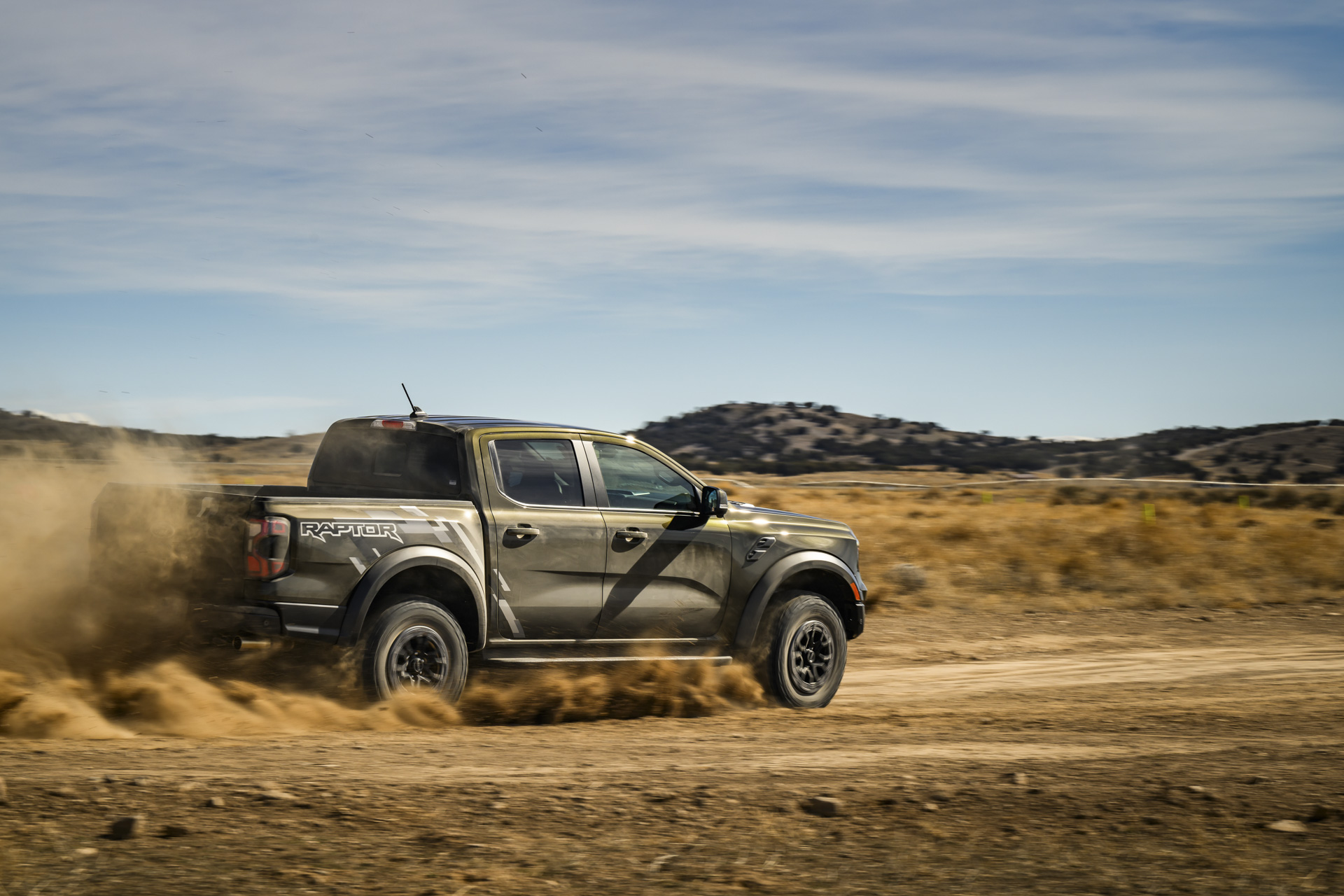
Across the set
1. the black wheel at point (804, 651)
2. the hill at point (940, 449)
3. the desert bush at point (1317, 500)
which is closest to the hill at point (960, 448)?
the hill at point (940, 449)

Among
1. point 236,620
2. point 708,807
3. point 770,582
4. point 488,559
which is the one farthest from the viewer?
point 770,582

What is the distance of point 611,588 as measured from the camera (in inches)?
301

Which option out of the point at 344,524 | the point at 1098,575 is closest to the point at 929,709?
the point at 344,524

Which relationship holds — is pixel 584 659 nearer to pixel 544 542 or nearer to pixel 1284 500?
pixel 544 542

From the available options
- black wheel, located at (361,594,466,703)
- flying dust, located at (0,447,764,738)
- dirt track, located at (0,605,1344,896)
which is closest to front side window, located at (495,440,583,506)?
black wheel, located at (361,594,466,703)

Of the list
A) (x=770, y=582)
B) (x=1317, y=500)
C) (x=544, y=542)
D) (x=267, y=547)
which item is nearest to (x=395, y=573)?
(x=267, y=547)

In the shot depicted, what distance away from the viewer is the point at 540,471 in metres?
7.53

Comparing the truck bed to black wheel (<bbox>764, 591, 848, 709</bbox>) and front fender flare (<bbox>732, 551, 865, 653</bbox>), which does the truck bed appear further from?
black wheel (<bbox>764, 591, 848, 709</bbox>)

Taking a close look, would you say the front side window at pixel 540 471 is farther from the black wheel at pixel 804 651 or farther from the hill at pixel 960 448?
the hill at pixel 960 448

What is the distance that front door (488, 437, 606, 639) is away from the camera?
7.24 meters

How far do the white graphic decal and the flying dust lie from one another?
0.68 metres

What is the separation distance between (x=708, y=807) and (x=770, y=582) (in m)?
3.21

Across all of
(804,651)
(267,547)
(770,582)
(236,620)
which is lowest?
(804,651)

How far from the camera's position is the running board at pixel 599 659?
7254 millimetres
